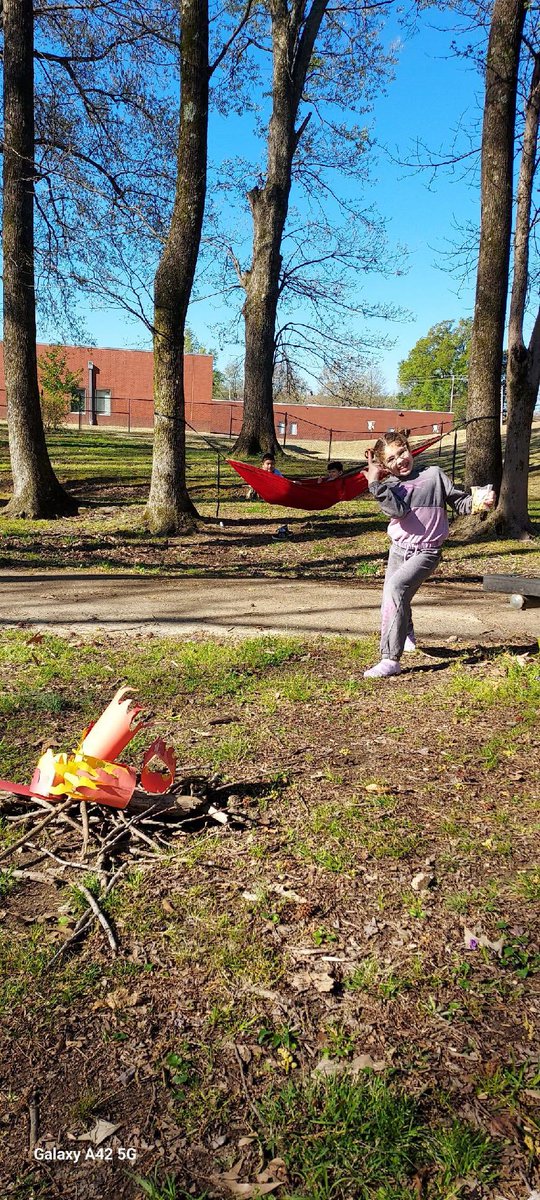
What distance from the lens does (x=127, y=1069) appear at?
7.64 feet

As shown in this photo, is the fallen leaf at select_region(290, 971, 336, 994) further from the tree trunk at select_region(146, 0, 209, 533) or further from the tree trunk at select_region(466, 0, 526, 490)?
the tree trunk at select_region(466, 0, 526, 490)

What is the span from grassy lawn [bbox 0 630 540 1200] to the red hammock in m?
5.89

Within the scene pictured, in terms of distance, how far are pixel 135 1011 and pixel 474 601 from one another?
5845mm

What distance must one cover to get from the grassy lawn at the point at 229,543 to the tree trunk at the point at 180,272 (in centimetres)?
65

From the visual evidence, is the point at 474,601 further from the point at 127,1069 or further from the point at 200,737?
the point at 127,1069

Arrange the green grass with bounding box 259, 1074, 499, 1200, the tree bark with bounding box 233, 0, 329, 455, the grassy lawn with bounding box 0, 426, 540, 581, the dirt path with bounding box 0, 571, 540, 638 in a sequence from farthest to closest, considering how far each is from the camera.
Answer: the tree bark with bounding box 233, 0, 329, 455 → the grassy lawn with bounding box 0, 426, 540, 581 → the dirt path with bounding box 0, 571, 540, 638 → the green grass with bounding box 259, 1074, 499, 1200

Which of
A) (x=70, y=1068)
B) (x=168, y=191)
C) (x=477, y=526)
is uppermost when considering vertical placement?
(x=168, y=191)

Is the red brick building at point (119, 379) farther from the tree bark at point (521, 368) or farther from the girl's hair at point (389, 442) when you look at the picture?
the girl's hair at point (389, 442)

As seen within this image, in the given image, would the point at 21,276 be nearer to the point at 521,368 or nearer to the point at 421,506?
the point at 521,368

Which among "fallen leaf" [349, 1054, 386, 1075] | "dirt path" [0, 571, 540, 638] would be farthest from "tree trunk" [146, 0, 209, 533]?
"fallen leaf" [349, 1054, 386, 1075]

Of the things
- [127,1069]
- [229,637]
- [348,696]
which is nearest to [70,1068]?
[127,1069]

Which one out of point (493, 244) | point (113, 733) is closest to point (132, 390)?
point (493, 244)

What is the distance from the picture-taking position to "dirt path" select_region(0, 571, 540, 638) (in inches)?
265

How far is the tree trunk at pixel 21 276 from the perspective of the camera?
10992 millimetres
